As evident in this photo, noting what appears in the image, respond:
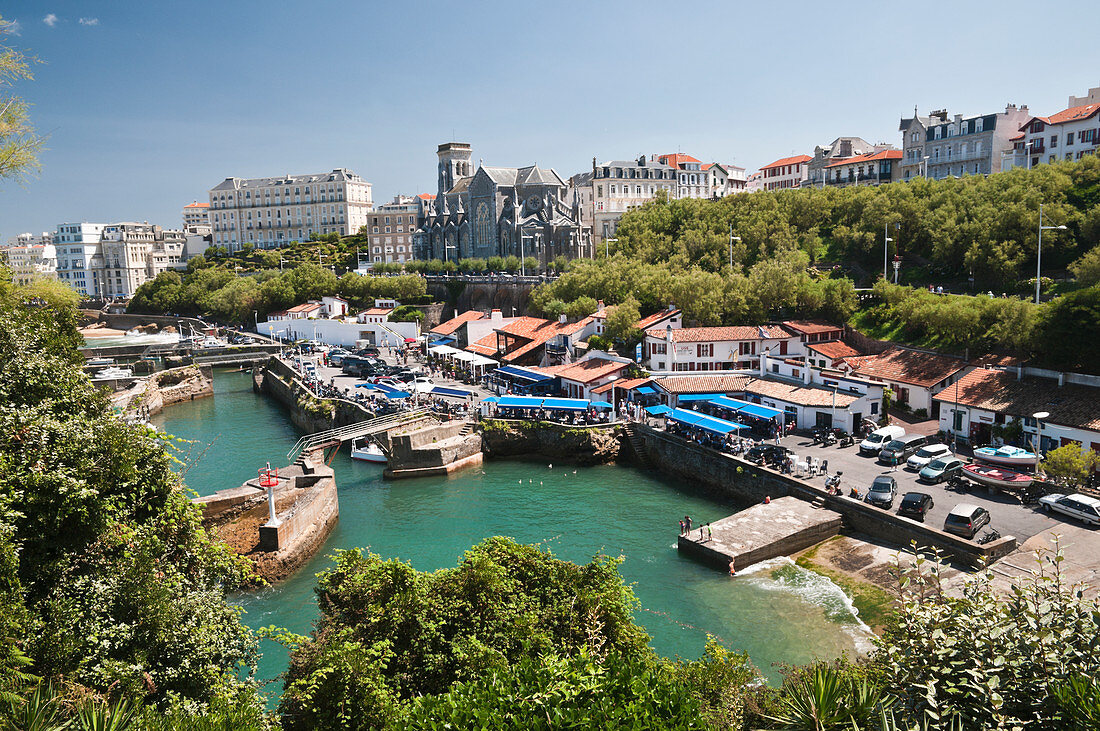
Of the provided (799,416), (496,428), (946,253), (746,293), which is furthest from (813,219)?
(496,428)

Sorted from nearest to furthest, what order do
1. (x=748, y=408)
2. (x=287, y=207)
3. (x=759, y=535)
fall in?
(x=759, y=535) → (x=748, y=408) → (x=287, y=207)

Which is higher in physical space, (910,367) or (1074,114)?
(1074,114)

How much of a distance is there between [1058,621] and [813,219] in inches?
2497

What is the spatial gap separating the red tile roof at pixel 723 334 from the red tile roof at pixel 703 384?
2877mm

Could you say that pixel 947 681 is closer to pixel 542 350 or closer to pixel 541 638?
pixel 541 638

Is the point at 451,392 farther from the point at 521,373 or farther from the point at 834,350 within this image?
the point at 834,350

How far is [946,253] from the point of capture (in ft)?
168

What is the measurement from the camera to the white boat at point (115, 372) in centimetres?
6178

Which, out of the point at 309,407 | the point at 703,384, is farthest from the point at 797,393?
the point at 309,407

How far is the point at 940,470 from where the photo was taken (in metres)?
28.7

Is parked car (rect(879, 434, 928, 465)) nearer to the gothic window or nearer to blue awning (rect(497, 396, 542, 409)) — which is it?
blue awning (rect(497, 396, 542, 409))

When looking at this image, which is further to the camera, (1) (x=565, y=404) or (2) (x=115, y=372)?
(2) (x=115, y=372)

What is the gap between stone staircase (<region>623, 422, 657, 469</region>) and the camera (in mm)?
38562

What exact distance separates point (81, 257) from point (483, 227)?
113 meters
